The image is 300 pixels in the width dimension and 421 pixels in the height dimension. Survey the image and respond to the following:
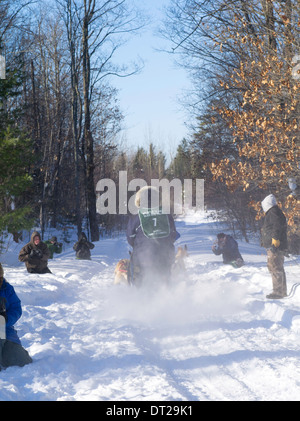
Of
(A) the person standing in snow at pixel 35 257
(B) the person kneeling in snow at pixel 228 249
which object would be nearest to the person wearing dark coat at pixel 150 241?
(A) the person standing in snow at pixel 35 257

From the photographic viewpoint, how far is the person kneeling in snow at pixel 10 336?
4641 millimetres

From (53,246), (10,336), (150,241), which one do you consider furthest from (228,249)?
(10,336)

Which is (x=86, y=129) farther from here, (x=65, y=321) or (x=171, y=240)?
(x=65, y=321)

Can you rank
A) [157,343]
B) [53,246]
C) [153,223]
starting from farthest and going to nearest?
[53,246] → [153,223] → [157,343]

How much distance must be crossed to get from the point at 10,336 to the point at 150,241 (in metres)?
3.68

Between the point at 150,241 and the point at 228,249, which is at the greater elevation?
the point at 150,241

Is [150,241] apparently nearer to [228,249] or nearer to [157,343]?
[157,343]

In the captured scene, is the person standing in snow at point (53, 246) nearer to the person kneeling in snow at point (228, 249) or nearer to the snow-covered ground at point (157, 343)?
the person kneeling in snow at point (228, 249)

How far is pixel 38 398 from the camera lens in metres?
3.80

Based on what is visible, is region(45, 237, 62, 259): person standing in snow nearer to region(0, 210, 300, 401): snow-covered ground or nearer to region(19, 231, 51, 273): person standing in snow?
region(19, 231, 51, 273): person standing in snow

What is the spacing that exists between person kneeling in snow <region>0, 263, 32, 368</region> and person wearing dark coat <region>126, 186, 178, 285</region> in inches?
136

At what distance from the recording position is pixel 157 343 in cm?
545

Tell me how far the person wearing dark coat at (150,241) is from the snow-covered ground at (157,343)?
0.97 ft
